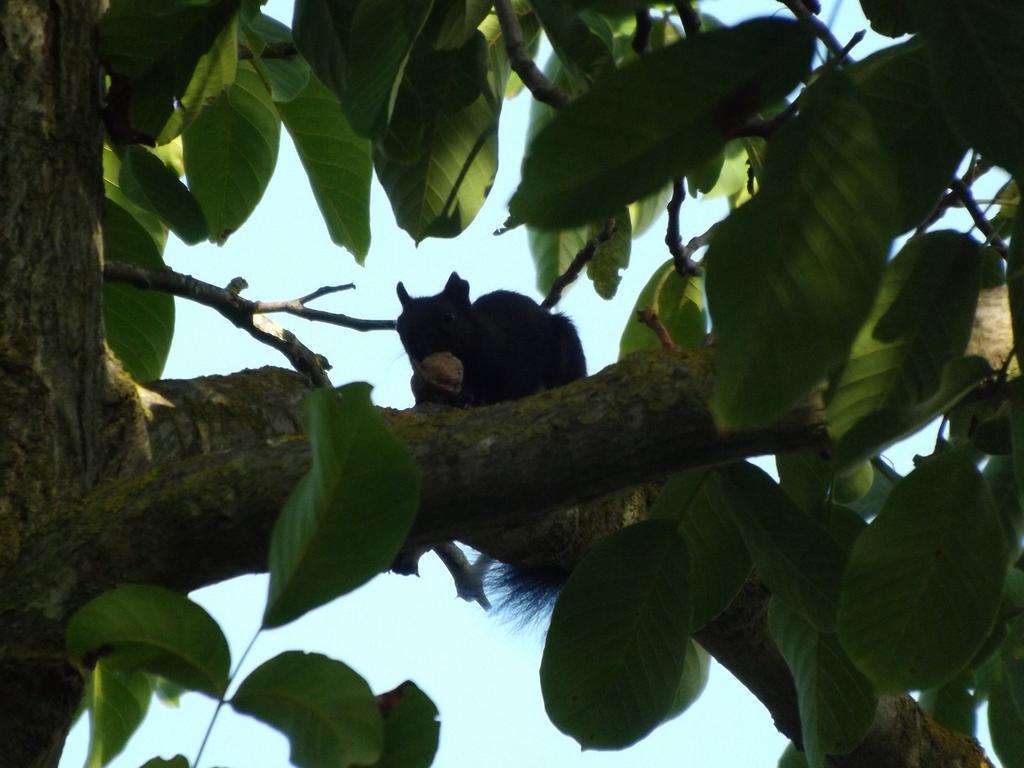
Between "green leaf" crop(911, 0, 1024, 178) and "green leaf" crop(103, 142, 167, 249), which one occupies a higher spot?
"green leaf" crop(103, 142, 167, 249)

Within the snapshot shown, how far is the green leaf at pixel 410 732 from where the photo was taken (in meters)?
0.91

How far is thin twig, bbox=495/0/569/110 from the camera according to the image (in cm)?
175

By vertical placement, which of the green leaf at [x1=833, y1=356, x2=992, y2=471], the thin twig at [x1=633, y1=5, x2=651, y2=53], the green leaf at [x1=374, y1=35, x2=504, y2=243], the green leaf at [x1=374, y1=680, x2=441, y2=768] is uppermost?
the green leaf at [x1=374, y1=35, x2=504, y2=243]

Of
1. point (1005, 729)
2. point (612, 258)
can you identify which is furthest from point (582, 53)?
point (1005, 729)

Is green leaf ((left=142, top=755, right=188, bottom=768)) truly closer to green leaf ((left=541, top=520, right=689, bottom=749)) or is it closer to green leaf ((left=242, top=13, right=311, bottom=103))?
green leaf ((left=541, top=520, right=689, bottom=749))

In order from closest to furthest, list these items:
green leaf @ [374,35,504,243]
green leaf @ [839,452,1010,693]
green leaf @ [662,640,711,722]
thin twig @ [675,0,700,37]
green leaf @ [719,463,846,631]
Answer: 1. green leaf @ [839,452,1010,693]
2. thin twig @ [675,0,700,37]
3. green leaf @ [719,463,846,631]
4. green leaf @ [374,35,504,243]
5. green leaf @ [662,640,711,722]

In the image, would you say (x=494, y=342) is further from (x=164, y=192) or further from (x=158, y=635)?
(x=158, y=635)

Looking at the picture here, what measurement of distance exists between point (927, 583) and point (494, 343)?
373 cm

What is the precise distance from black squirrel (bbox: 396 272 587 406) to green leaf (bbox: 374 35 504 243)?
7.92ft

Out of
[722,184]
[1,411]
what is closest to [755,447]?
[1,411]

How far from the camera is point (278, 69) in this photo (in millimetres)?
2371

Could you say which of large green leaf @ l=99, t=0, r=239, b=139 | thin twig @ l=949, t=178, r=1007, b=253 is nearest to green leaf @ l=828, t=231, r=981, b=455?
thin twig @ l=949, t=178, r=1007, b=253

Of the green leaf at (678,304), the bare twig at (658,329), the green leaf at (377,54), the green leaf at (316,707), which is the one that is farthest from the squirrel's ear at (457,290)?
the green leaf at (316,707)

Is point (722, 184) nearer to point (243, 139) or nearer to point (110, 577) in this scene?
point (243, 139)
